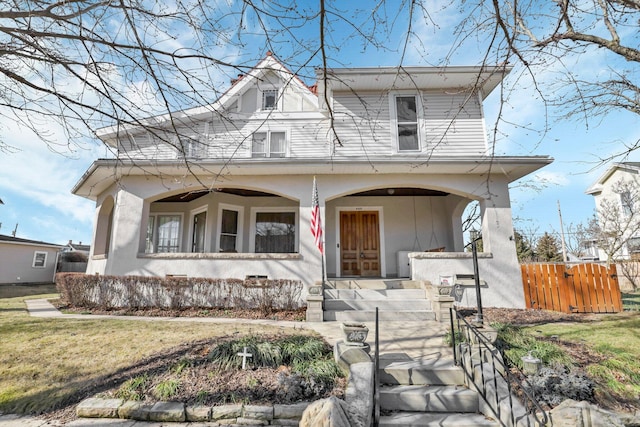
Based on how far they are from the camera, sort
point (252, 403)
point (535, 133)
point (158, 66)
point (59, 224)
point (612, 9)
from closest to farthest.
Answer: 1. point (252, 403)
2. point (158, 66)
3. point (535, 133)
4. point (612, 9)
5. point (59, 224)

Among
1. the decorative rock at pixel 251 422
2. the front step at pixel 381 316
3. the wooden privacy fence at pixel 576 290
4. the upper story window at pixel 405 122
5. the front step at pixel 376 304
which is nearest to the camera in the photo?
the decorative rock at pixel 251 422

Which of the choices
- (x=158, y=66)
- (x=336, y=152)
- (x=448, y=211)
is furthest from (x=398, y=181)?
(x=158, y=66)

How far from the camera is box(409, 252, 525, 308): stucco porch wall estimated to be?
808 centimetres

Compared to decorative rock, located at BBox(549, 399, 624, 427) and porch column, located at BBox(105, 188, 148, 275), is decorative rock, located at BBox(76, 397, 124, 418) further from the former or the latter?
porch column, located at BBox(105, 188, 148, 275)

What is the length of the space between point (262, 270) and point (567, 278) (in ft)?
25.8

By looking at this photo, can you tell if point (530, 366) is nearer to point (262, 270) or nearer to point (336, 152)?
point (262, 270)

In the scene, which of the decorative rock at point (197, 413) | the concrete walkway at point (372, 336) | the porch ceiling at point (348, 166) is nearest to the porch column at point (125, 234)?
the porch ceiling at point (348, 166)

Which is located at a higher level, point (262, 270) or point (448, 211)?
point (448, 211)

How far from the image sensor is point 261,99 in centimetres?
1131

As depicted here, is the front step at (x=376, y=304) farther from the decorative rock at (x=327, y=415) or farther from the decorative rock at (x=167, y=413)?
the decorative rock at (x=327, y=415)

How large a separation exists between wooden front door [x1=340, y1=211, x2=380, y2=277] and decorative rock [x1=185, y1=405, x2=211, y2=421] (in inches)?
293

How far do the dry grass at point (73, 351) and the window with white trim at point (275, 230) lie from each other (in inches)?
194

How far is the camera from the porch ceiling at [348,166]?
809 cm

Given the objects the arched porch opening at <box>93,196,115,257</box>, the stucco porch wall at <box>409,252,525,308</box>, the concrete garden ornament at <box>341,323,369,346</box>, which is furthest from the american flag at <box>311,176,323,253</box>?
the arched porch opening at <box>93,196,115,257</box>
